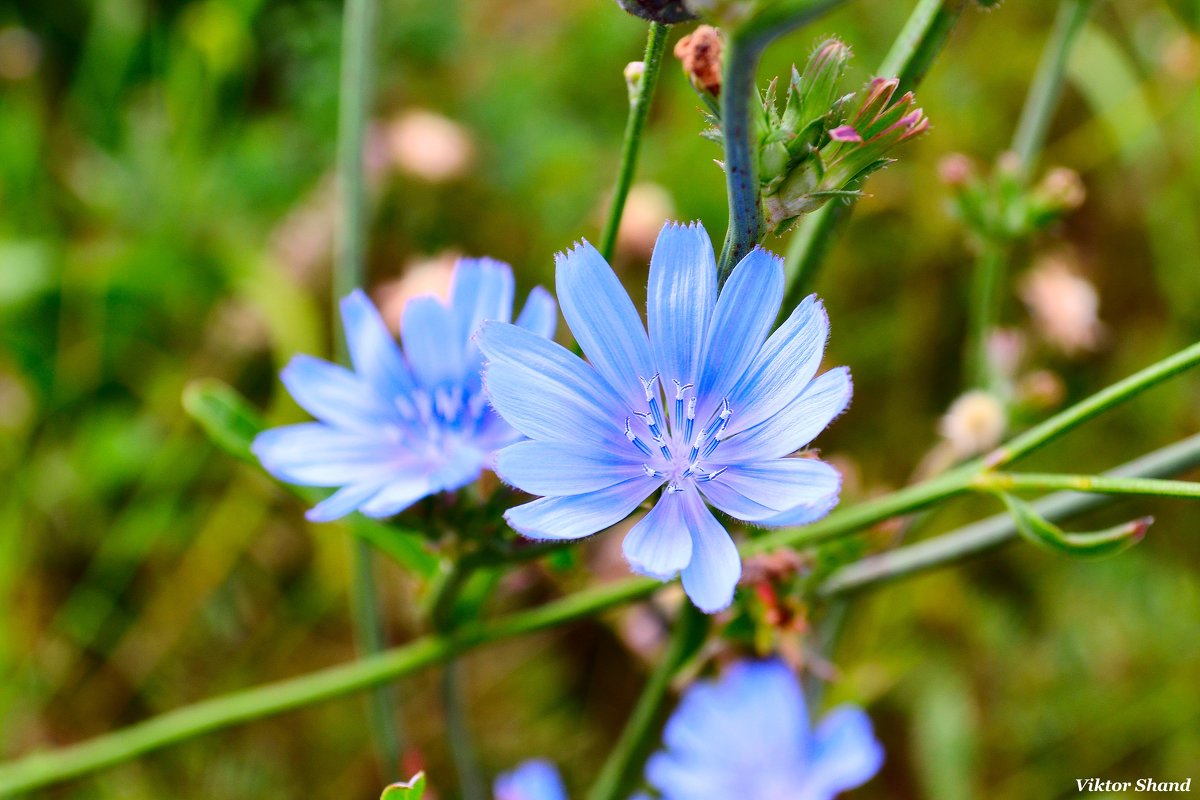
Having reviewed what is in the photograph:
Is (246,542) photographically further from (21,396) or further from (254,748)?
(21,396)

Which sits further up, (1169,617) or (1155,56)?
(1155,56)

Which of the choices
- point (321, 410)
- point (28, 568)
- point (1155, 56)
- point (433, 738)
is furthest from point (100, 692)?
point (1155, 56)

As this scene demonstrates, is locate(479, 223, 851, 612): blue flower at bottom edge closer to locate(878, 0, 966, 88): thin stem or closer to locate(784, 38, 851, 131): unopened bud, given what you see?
locate(784, 38, 851, 131): unopened bud

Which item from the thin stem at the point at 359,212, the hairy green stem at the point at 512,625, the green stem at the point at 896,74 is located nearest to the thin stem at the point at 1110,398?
the hairy green stem at the point at 512,625

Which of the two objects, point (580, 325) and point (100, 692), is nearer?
point (580, 325)

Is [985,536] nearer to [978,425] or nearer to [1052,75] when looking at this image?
[978,425]

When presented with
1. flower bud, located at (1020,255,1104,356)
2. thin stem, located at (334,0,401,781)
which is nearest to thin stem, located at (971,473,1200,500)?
thin stem, located at (334,0,401,781)

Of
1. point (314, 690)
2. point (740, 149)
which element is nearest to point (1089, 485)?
point (740, 149)

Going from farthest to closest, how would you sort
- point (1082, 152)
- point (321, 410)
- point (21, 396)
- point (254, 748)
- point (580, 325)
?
point (1082, 152)
point (21, 396)
point (254, 748)
point (321, 410)
point (580, 325)
